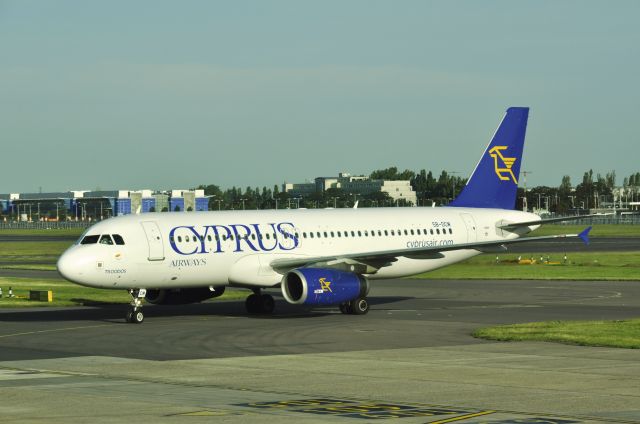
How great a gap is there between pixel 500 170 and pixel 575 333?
20789 millimetres

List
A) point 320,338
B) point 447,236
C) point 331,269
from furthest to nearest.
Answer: point 447,236 → point 331,269 → point 320,338

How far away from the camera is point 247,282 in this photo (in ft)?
147

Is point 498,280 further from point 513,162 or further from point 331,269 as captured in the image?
point 331,269

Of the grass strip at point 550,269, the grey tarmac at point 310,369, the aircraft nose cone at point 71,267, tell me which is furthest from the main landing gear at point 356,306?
the grass strip at point 550,269

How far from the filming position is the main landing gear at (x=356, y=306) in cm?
4481

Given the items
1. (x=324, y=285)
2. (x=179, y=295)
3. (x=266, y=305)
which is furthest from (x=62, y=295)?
(x=324, y=285)

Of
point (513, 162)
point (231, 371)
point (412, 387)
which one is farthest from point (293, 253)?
point (412, 387)

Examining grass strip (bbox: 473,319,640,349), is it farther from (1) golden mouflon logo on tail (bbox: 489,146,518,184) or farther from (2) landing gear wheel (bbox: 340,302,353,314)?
(1) golden mouflon logo on tail (bbox: 489,146,518,184)

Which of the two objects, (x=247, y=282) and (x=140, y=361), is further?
(x=247, y=282)

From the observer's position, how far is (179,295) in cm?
4669

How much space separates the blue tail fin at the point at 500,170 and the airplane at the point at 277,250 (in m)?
1.23

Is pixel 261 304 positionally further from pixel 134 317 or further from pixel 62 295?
pixel 62 295

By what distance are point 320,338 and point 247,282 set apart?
921cm

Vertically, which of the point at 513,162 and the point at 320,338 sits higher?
the point at 513,162
